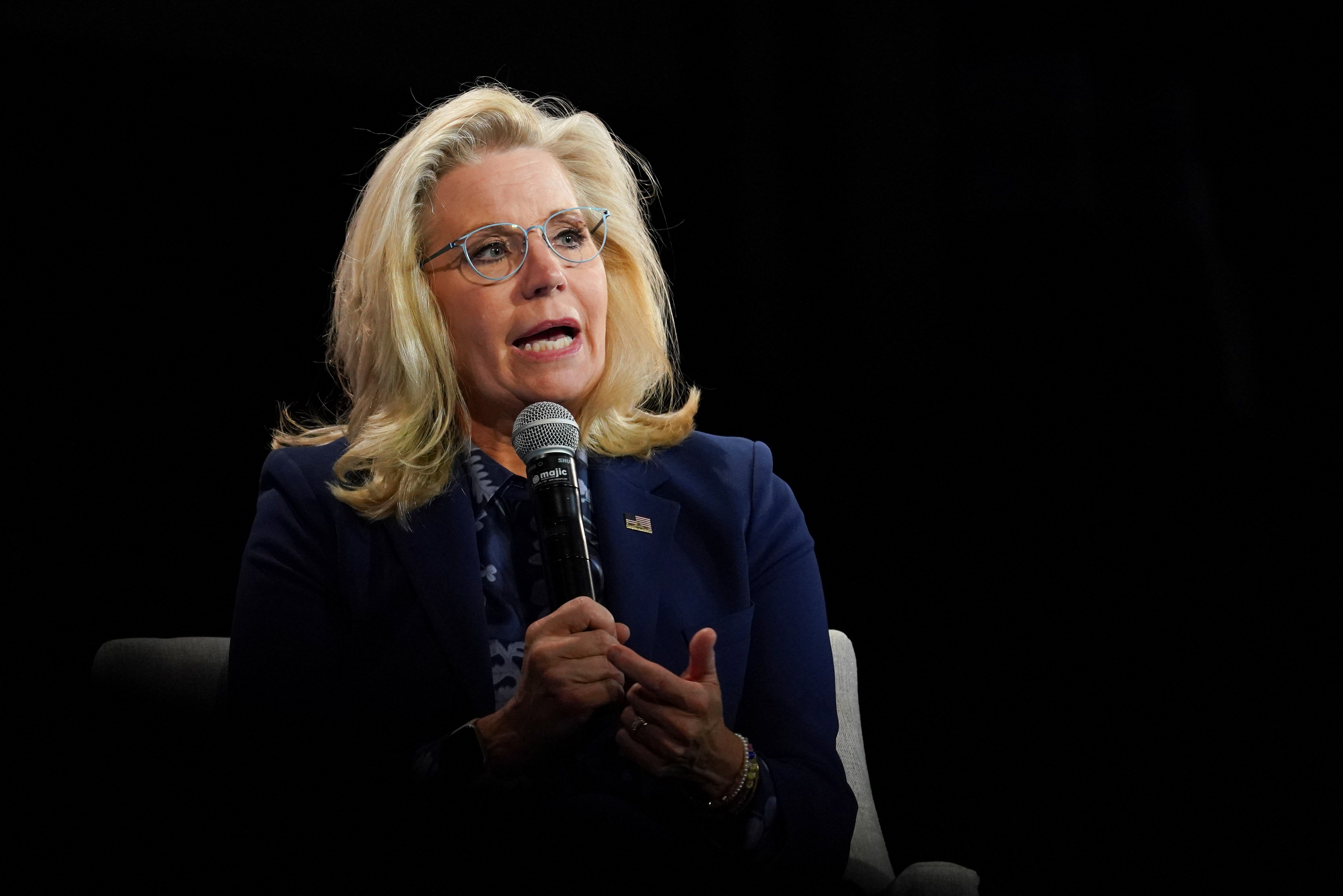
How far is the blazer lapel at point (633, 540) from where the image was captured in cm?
150

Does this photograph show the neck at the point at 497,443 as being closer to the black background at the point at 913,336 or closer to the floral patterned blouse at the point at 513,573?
the floral patterned blouse at the point at 513,573

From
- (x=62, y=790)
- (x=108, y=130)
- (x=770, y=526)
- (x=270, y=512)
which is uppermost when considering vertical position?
(x=108, y=130)

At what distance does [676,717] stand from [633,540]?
344 millimetres

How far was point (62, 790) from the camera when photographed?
1562 mm

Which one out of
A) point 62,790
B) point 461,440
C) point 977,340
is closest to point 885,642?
point 977,340

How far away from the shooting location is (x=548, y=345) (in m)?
1.59

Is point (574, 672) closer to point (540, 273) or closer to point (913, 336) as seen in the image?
point (540, 273)

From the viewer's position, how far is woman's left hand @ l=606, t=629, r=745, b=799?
1.25 m

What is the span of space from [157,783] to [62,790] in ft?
0.50

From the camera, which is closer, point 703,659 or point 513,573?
point 703,659

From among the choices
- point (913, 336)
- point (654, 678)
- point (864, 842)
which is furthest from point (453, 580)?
point (913, 336)

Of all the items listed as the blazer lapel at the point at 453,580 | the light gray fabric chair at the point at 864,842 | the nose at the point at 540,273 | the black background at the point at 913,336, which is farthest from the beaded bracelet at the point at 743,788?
the black background at the point at 913,336

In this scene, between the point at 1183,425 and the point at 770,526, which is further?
the point at 1183,425

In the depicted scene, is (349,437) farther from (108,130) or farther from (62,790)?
(108,130)
